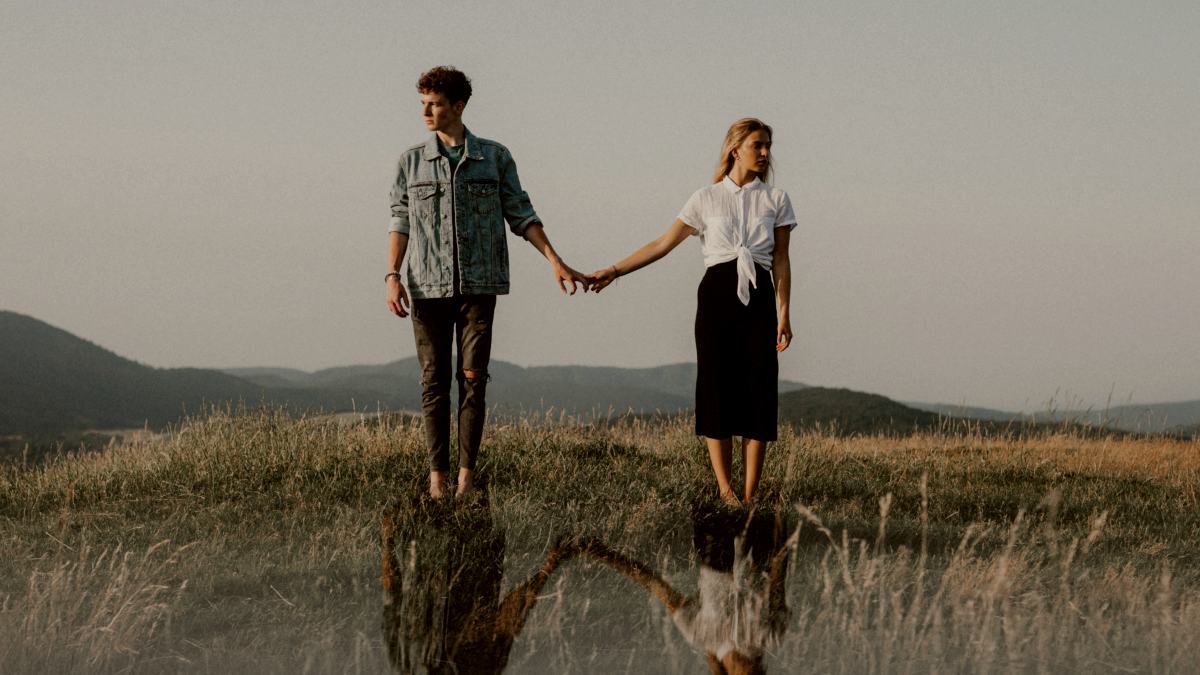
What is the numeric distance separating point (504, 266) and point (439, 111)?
94cm

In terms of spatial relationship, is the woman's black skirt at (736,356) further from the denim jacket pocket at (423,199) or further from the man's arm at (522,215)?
the denim jacket pocket at (423,199)

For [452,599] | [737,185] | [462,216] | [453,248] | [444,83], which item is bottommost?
[452,599]

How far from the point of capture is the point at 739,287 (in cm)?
564

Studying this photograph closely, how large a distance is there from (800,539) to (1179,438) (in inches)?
477

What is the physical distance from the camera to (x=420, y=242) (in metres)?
5.62

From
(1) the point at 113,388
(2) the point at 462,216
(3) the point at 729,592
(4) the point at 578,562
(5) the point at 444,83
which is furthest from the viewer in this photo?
(1) the point at 113,388

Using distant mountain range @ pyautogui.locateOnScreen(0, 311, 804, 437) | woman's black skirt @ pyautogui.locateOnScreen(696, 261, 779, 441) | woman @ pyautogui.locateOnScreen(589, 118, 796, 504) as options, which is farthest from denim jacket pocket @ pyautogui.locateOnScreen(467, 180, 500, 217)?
distant mountain range @ pyautogui.locateOnScreen(0, 311, 804, 437)

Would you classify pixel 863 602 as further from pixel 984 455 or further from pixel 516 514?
pixel 984 455

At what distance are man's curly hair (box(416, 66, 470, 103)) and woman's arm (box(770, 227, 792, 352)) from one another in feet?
6.57

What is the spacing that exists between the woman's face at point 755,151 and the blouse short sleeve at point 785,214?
0.22m

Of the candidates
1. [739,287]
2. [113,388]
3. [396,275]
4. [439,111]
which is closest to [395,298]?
[396,275]

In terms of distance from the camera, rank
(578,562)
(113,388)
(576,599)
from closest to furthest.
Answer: (576,599) → (578,562) → (113,388)

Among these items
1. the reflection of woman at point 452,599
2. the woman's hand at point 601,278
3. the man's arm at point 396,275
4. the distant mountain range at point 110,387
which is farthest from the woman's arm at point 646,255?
the distant mountain range at point 110,387

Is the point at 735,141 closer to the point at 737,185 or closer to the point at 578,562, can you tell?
the point at 737,185
